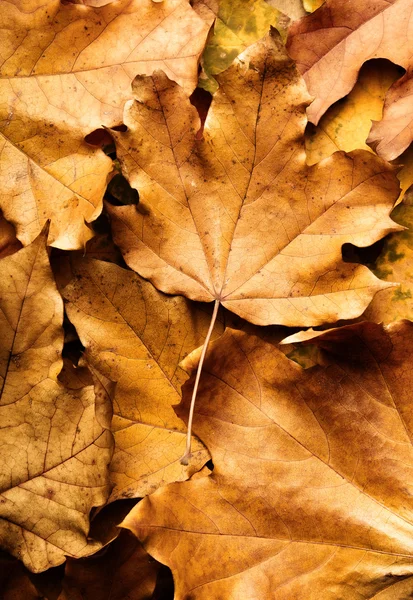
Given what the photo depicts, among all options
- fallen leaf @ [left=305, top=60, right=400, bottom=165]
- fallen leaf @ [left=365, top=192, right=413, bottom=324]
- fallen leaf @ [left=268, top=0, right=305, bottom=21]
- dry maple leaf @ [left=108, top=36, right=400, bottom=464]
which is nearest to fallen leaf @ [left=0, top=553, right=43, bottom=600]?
dry maple leaf @ [left=108, top=36, right=400, bottom=464]

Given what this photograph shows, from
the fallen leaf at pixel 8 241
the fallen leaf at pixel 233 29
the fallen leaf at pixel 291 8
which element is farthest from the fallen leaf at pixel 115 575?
the fallen leaf at pixel 291 8

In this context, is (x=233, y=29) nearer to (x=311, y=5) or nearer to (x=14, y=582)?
(x=311, y=5)

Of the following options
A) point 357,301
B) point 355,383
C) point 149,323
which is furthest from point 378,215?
point 149,323

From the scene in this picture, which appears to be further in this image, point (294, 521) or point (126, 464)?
point (126, 464)

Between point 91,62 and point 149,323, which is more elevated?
point 91,62

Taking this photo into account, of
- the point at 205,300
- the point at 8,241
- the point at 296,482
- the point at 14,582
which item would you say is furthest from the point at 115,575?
the point at 8,241

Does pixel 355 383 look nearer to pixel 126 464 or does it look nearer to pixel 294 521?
pixel 294 521

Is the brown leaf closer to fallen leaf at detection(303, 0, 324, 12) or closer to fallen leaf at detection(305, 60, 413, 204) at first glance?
fallen leaf at detection(305, 60, 413, 204)
